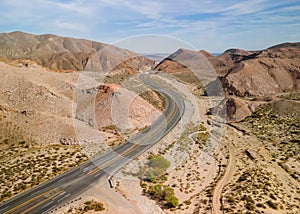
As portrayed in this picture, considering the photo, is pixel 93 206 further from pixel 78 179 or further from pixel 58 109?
pixel 58 109

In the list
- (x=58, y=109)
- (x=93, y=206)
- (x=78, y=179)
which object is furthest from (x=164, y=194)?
(x=58, y=109)

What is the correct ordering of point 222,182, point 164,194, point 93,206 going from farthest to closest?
point 222,182, point 164,194, point 93,206

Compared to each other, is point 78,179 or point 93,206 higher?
point 93,206

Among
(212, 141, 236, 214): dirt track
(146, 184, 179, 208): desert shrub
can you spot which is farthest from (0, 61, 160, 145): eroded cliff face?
(212, 141, 236, 214): dirt track

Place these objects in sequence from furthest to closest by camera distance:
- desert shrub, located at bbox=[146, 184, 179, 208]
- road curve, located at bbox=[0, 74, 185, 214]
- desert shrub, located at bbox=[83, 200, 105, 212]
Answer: desert shrub, located at bbox=[146, 184, 179, 208]
road curve, located at bbox=[0, 74, 185, 214]
desert shrub, located at bbox=[83, 200, 105, 212]

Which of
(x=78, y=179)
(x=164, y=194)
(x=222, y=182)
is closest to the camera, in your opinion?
(x=164, y=194)

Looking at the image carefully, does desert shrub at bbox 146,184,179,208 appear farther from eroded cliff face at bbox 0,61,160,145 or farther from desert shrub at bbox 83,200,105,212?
eroded cliff face at bbox 0,61,160,145

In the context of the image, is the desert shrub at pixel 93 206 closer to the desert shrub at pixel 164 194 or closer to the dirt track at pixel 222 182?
the desert shrub at pixel 164 194

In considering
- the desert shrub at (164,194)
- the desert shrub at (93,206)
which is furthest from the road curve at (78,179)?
the desert shrub at (164,194)

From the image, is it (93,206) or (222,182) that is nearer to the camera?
(93,206)
